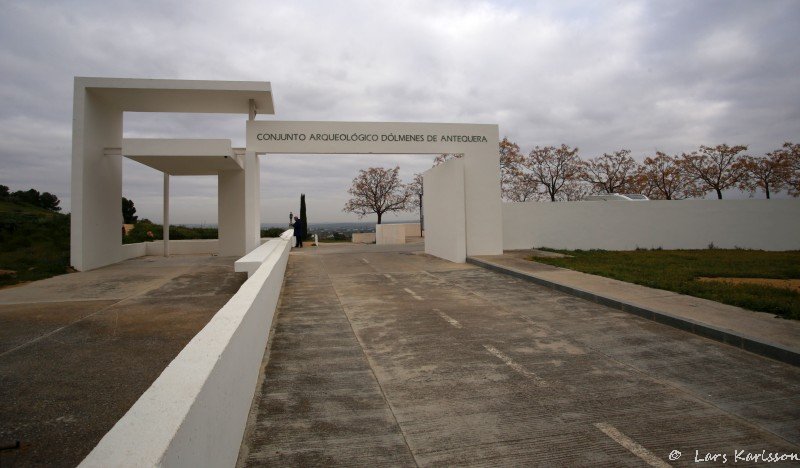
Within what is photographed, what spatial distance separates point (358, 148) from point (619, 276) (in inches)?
357

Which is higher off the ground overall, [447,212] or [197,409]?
[447,212]

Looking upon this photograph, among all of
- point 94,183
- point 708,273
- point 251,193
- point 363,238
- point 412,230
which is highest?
point 94,183

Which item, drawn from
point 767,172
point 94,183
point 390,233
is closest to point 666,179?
point 767,172

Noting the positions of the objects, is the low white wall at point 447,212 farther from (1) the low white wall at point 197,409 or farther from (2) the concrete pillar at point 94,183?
(1) the low white wall at point 197,409

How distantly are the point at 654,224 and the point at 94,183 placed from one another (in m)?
20.8

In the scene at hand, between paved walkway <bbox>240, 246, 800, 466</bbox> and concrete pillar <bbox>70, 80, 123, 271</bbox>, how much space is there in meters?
10.0

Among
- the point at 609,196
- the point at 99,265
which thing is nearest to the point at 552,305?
the point at 99,265

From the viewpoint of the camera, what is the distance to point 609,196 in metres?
22.9

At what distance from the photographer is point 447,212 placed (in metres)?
16.6

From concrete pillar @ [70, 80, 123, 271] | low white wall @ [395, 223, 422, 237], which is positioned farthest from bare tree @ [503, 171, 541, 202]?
concrete pillar @ [70, 80, 123, 271]

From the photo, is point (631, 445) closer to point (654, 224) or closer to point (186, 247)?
point (654, 224)

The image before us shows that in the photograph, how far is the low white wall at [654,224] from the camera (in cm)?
1880

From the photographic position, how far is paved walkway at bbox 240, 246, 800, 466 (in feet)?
11.2

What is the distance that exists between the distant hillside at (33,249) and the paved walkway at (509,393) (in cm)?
952
